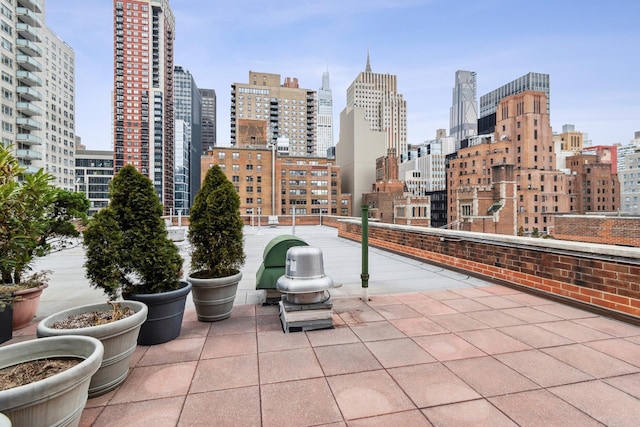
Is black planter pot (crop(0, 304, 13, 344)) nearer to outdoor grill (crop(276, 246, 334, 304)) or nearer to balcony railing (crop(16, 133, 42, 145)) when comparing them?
outdoor grill (crop(276, 246, 334, 304))

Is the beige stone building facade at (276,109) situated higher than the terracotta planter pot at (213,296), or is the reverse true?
the beige stone building facade at (276,109)

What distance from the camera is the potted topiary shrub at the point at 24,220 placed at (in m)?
3.68

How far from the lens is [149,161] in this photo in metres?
120

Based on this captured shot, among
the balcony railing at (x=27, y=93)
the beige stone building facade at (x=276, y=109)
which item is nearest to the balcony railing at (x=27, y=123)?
the balcony railing at (x=27, y=93)

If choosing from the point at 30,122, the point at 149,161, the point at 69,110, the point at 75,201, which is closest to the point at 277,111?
the point at 149,161

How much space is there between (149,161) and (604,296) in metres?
137

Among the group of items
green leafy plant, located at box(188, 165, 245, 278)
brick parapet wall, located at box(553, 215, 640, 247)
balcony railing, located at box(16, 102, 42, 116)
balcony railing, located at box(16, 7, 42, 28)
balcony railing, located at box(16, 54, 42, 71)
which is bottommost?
brick parapet wall, located at box(553, 215, 640, 247)

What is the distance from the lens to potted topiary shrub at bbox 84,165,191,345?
3.58 metres

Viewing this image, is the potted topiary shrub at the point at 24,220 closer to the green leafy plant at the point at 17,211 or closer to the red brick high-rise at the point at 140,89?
the green leafy plant at the point at 17,211

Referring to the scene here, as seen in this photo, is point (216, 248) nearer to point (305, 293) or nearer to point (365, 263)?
point (305, 293)

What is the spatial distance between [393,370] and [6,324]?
492 centimetres

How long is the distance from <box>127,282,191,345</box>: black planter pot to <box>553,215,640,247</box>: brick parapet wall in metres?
42.1

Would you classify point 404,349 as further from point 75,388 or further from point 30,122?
point 30,122

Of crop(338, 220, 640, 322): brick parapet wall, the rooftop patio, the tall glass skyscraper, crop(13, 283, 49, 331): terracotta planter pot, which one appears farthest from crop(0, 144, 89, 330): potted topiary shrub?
the tall glass skyscraper
